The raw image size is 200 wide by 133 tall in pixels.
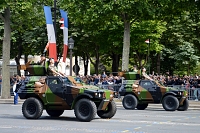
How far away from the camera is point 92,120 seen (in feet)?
65.3

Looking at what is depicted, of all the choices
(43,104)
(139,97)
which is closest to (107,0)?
(139,97)

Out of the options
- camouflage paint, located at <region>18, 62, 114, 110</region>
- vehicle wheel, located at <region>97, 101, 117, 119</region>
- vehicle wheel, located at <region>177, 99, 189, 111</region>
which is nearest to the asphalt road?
vehicle wheel, located at <region>97, 101, 117, 119</region>

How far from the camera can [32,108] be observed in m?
20.3

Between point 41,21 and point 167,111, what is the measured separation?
14309 millimetres

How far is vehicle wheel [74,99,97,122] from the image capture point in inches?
749

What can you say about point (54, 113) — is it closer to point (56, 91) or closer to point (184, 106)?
point (56, 91)

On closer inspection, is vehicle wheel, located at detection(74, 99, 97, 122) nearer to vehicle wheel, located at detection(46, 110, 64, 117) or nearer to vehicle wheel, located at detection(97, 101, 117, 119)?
vehicle wheel, located at detection(97, 101, 117, 119)

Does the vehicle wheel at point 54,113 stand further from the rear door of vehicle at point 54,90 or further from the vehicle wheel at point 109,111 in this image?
the vehicle wheel at point 109,111

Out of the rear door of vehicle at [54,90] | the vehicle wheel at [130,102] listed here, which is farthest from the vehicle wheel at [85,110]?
the vehicle wheel at [130,102]

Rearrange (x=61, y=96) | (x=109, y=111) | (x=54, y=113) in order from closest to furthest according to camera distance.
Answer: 1. (x=61, y=96)
2. (x=109, y=111)
3. (x=54, y=113)

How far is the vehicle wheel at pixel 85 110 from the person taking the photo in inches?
749

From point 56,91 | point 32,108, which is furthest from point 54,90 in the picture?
point 32,108

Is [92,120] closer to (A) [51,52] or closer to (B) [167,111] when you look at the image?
(B) [167,111]

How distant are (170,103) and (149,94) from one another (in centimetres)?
126
